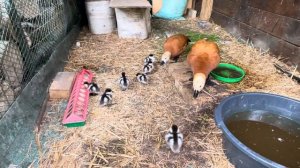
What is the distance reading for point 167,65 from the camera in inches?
139

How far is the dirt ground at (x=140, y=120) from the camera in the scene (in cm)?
214

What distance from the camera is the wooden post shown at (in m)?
5.28

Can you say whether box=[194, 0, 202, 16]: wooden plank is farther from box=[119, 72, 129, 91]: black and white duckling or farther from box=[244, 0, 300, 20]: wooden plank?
box=[119, 72, 129, 91]: black and white duckling

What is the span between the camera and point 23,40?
2529mm

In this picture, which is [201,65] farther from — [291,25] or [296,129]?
[291,25]

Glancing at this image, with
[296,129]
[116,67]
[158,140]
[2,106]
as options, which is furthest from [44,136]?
[296,129]

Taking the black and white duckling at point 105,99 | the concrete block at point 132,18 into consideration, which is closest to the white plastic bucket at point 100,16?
the concrete block at point 132,18

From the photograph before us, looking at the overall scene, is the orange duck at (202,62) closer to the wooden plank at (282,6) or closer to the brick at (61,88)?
the wooden plank at (282,6)

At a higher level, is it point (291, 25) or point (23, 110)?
point (291, 25)

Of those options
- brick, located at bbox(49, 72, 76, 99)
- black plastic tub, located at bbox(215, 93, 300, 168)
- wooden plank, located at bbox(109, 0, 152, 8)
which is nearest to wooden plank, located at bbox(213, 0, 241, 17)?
wooden plank, located at bbox(109, 0, 152, 8)

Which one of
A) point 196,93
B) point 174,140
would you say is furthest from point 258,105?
point 174,140

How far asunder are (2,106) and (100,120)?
2.88ft

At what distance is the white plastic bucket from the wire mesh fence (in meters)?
0.94

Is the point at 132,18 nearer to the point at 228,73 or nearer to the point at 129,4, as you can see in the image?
the point at 129,4
